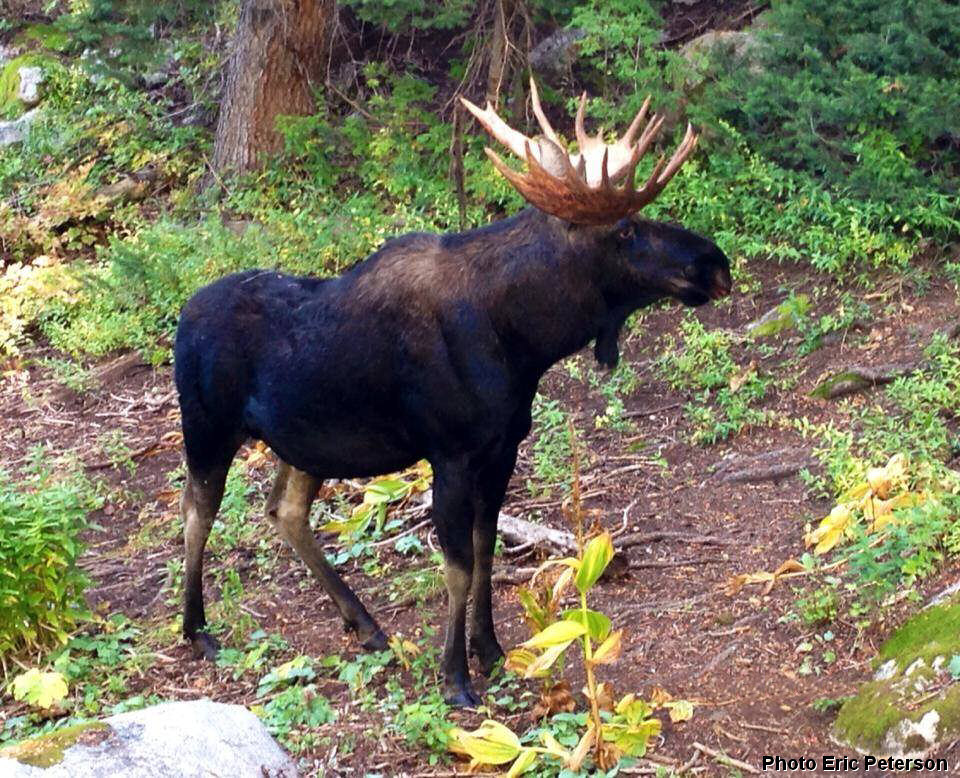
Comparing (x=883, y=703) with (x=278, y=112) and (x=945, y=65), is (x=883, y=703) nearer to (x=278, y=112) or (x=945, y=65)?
(x=945, y=65)

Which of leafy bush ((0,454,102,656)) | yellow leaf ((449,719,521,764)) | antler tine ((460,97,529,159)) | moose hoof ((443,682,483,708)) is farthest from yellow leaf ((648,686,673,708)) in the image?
leafy bush ((0,454,102,656))

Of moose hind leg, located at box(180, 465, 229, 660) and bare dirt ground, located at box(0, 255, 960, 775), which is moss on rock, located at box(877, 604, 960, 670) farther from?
moose hind leg, located at box(180, 465, 229, 660)

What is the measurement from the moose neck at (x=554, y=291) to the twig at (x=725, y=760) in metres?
1.83

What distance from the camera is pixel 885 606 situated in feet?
19.9

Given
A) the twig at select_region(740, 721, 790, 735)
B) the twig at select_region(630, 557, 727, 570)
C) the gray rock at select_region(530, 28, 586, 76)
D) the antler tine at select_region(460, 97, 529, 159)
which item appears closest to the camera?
the twig at select_region(740, 721, 790, 735)

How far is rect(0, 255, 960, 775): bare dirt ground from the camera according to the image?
5.80 meters

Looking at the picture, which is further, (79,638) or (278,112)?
(278,112)

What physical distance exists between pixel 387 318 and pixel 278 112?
316 inches

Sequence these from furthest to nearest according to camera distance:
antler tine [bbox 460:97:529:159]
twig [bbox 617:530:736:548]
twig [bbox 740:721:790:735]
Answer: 1. twig [bbox 617:530:736:548]
2. antler tine [bbox 460:97:529:159]
3. twig [bbox 740:721:790:735]

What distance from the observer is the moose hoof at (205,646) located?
711cm

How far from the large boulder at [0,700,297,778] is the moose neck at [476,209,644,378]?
2119mm

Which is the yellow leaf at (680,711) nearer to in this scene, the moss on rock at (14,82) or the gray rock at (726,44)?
the gray rock at (726,44)

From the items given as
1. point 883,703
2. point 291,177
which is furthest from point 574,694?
point 291,177

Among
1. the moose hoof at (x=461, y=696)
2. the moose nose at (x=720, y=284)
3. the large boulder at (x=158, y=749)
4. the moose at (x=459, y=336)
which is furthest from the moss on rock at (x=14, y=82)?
the large boulder at (x=158, y=749)
